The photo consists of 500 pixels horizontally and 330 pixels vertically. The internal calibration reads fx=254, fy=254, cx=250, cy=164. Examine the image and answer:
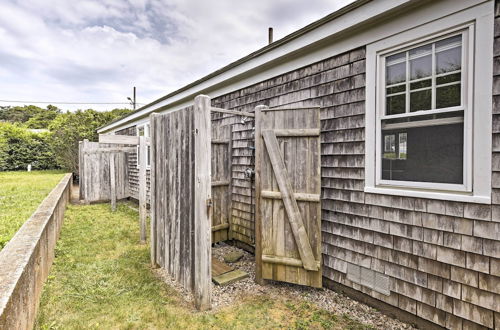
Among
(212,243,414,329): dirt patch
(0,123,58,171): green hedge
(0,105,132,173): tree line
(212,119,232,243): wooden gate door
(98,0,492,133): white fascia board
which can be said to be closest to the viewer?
(98,0,492,133): white fascia board

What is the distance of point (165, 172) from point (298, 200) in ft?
5.75

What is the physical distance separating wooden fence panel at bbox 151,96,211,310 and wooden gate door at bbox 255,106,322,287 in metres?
0.79

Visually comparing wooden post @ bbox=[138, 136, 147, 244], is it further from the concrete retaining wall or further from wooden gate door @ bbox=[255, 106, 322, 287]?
wooden gate door @ bbox=[255, 106, 322, 287]

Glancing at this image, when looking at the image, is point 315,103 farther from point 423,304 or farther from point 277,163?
point 423,304

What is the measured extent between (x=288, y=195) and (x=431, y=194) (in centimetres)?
140

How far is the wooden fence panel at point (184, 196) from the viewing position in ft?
8.73

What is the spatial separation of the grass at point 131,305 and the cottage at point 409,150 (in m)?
0.62

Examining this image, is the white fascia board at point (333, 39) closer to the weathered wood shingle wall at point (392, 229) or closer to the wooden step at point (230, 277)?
the weathered wood shingle wall at point (392, 229)

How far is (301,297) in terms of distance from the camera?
3.00 metres

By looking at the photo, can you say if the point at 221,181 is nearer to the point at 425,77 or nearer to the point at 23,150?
the point at 425,77

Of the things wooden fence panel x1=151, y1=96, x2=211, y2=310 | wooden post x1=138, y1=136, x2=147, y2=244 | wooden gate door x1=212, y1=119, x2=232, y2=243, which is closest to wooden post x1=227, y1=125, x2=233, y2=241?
wooden gate door x1=212, y1=119, x2=232, y2=243

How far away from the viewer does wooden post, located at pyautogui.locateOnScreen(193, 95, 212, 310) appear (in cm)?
265

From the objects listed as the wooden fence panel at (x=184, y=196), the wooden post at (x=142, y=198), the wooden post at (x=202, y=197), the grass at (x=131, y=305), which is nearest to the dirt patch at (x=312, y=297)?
the grass at (x=131, y=305)

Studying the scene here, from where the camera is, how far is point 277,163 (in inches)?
122
